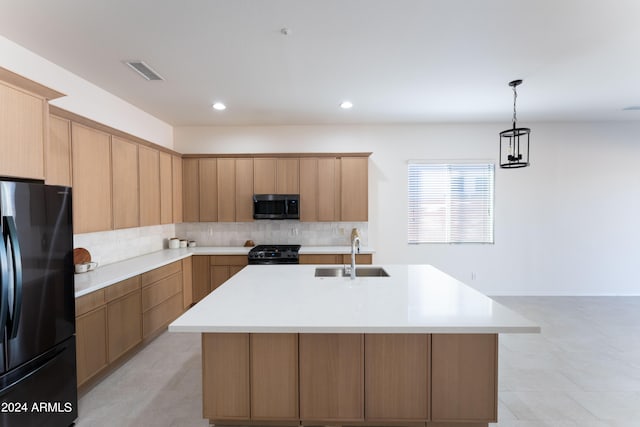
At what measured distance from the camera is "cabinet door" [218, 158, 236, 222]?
4.89 m

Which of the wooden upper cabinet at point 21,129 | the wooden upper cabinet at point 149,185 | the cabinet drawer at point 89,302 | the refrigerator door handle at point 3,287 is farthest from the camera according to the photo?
the wooden upper cabinet at point 149,185

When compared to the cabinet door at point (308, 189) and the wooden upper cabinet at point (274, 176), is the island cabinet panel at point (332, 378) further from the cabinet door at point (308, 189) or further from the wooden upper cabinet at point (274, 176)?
the wooden upper cabinet at point (274, 176)

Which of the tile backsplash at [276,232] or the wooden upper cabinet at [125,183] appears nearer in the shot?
the wooden upper cabinet at [125,183]

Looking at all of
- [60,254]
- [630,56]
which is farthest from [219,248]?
[630,56]

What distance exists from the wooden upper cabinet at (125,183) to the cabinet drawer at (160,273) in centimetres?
59

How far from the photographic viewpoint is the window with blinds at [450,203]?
5.16 meters

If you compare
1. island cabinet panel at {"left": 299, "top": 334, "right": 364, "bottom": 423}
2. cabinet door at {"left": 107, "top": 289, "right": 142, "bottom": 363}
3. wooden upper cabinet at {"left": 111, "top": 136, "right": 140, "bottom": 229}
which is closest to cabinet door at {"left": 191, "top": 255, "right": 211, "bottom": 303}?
wooden upper cabinet at {"left": 111, "top": 136, "right": 140, "bottom": 229}

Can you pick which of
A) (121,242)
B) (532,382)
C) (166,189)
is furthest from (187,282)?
(532,382)

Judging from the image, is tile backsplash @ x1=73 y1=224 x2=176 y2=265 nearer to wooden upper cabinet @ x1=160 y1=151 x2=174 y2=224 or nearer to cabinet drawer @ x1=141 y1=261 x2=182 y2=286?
wooden upper cabinet @ x1=160 y1=151 x2=174 y2=224

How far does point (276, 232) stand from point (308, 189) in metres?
0.94

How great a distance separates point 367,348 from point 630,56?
3.51 meters

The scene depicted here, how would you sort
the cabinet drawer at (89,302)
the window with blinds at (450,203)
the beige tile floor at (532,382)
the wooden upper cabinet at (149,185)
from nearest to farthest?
1. the beige tile floor at (532,382)
2. the cabinet drawer at (89,302)
3. the wooden upper cabinet at (149,185)
4. the window with blinds at (450,203)

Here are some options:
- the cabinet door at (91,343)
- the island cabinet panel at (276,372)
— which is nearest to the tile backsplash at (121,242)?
the cabinet door at (91,343)

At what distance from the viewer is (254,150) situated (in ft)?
16.9
